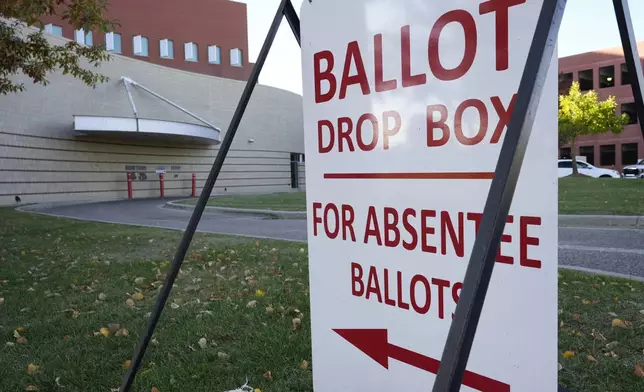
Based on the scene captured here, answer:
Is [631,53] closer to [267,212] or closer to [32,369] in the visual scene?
[32,369]

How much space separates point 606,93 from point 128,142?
3849 cm

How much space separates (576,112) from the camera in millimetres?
30844

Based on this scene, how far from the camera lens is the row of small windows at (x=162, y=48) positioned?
3170 cm

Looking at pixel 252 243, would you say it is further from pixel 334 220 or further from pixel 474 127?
pixel 474 127

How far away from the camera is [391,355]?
5.40 ft

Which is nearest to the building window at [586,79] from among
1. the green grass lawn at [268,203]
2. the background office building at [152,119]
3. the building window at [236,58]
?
the background office building at [152,119]

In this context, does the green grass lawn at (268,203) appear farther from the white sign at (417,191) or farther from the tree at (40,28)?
the white sign at (417,191)

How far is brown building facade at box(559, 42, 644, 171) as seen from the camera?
41969mm

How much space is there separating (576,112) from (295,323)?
1251 inches

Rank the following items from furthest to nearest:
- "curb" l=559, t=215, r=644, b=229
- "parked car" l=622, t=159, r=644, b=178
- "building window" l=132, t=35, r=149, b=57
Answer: "building window" l=132, t=35, r=149, b=57 < "parked car" l=622, t=159, r=644, b=178 < "curb" l=559, t=215, r=644, b=229

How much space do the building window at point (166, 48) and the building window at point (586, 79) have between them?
1380 inches

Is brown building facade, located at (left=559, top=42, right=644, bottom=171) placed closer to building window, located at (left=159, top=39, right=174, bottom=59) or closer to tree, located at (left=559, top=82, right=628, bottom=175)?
tree, located at (left=559, top=82, right=628, bottom=175)

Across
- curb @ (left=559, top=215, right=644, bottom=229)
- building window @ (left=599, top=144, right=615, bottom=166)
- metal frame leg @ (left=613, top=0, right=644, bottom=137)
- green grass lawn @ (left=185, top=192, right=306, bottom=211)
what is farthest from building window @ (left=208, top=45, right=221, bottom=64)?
metal frame leg @ (left=613, top=0, right=644, bottom=137)

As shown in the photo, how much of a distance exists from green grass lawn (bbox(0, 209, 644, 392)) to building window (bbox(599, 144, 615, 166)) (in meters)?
44.1
